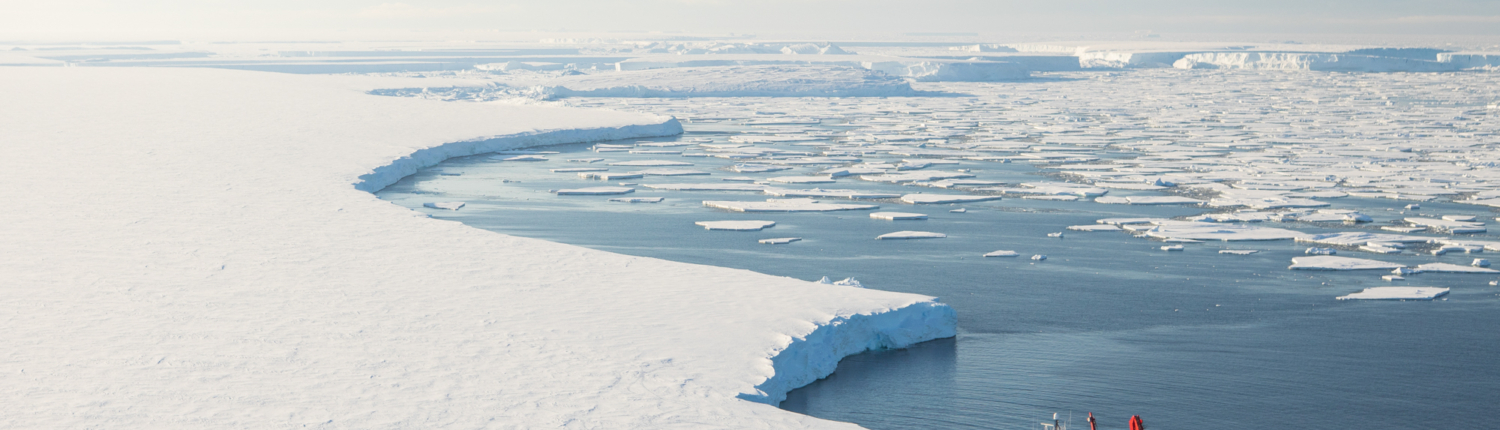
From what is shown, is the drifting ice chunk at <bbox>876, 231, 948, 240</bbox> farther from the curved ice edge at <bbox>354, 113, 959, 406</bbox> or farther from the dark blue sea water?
the curved ice edge at <bbox>354, 113, 959, 406</bbox>

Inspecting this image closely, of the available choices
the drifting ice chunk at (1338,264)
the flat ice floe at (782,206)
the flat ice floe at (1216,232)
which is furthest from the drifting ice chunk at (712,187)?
the drifting ice chunk at (1338,264)

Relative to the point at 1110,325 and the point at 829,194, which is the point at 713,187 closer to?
the point at 829,194

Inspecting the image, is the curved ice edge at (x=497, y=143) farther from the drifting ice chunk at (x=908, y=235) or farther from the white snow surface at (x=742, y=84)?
the white snow surface at (x=742, y=84)

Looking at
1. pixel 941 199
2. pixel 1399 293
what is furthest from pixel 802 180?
pixel 1399 293

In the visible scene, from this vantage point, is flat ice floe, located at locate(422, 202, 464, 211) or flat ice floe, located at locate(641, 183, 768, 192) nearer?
flat ice floe, located at locate(422, 202, 464, 211)

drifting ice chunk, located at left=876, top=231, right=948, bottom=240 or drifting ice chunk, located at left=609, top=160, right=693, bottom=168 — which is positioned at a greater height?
drifting ice chunk, located at left=876, top=231, right=948, bottom=240

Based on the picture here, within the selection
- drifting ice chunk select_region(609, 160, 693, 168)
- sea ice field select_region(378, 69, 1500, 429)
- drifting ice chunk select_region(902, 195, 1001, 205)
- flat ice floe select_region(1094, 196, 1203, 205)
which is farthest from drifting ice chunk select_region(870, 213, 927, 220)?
drifting ice chunk select_region(609, 160, 693, 168)
